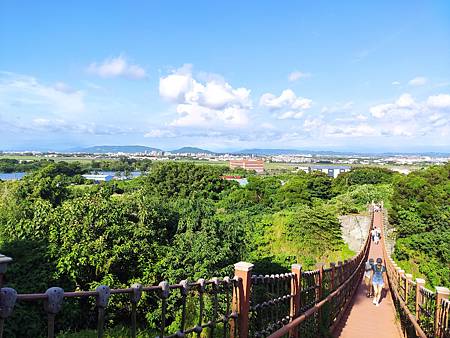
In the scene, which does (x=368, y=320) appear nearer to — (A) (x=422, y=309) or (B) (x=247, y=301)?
(A) (x=422, y=309)

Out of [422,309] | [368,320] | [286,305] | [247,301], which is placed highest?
[247,301]

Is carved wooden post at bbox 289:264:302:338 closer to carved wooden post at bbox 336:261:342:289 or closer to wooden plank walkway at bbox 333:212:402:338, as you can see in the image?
wooden plank walkway at bbox 333:212:402:338

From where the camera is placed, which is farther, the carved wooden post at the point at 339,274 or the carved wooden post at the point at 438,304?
the carved wooden post at the point at 339,274

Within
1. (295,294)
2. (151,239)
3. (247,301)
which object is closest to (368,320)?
(295,294)

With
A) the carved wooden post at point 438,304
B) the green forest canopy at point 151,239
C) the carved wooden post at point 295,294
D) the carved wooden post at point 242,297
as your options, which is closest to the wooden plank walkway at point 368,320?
the carved wooden post at point 438,304

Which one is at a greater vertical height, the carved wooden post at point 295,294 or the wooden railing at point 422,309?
the carved wooden post at point 295,294

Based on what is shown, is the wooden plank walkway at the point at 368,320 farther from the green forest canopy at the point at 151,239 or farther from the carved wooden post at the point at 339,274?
the green forest canopy at the point at 151,239

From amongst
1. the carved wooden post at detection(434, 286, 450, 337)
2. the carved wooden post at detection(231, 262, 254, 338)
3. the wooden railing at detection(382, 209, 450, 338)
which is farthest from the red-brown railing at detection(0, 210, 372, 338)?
the carved wooden post at detection(434, 286, 450, 337)
